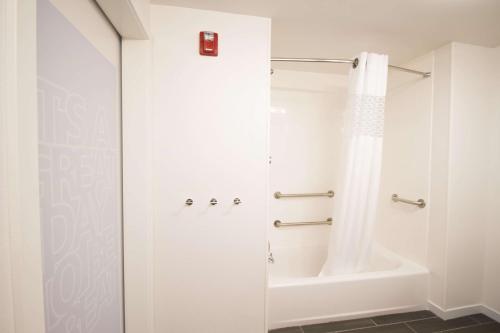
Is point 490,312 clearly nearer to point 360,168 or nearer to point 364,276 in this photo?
point 364,276

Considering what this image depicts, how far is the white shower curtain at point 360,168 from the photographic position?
5.11 ft

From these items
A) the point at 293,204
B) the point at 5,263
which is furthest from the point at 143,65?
the point at 293,204

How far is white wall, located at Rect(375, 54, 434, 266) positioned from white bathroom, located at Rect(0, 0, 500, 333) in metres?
0.01

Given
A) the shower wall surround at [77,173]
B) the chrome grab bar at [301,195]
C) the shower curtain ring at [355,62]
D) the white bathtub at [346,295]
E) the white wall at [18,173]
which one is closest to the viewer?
the white wall at [18,173]

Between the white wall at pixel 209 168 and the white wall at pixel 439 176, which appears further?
the white wall at pixel 439 176

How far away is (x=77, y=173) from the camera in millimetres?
744

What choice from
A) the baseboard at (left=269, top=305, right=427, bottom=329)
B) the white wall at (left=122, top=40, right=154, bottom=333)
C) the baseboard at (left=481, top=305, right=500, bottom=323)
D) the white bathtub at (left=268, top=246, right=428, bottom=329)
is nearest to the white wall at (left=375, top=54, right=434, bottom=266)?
the white bathtub at (left=268, top=246, right=428, bottom=329)

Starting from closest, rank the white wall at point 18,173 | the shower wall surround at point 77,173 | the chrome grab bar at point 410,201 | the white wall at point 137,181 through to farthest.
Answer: the white wall at point 18,173, the shower wall surround at point 77,173, the white wall at point 137,181, the chrome grab bar at point 410,201

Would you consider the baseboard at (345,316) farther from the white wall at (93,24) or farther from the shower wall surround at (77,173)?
the white wall at (93,24)

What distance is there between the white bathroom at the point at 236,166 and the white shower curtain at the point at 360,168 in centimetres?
1

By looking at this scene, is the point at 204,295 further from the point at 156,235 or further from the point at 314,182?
the point at 314,182

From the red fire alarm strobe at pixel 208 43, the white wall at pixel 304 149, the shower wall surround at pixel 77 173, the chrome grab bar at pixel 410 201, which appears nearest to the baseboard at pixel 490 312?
the chrome grab bar at pixel 410 201

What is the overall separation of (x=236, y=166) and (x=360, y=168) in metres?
0.96

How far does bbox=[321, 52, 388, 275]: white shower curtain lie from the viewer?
1558mm
